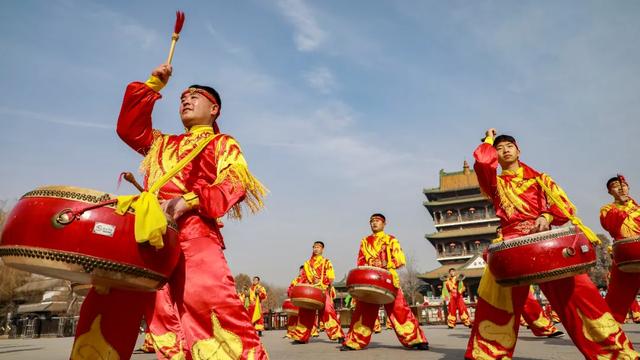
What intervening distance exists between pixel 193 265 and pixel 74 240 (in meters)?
0.59

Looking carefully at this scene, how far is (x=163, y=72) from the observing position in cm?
254

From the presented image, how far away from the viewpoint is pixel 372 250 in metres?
6.82

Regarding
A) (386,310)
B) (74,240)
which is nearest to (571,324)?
(74,240)

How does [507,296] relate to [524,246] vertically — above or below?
below

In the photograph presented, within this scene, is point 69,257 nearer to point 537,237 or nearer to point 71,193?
point 71,193

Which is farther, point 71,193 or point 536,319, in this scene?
point 536,319

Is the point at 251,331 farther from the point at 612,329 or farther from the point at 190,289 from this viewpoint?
the point at 612,329

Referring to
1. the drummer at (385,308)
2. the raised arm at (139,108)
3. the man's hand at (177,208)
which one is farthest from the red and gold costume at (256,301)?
the man's hand at (177,208)

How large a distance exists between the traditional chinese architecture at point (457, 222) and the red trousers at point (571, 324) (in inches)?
1348

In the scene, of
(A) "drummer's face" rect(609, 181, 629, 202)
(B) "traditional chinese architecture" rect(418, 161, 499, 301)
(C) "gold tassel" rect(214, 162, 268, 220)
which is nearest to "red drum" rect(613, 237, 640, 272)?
(A) "drummer's face" rect(609, 181, 629, 202)

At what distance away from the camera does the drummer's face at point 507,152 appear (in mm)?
3680

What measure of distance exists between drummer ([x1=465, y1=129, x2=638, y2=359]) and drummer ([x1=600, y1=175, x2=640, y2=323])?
2401 mm

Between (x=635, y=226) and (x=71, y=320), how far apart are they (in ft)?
64.5

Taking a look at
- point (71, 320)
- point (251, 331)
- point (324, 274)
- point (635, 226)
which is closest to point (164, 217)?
point (251, 331)
